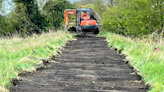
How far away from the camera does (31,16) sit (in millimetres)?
32406

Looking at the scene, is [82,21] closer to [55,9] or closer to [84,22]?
[84,22]

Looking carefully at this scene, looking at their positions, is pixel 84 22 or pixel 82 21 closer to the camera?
pixel 84 22

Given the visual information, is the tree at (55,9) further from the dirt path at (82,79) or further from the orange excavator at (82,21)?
the dirt path at (82,79)

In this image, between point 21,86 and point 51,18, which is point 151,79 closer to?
point 21,86

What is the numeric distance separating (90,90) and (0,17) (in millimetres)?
32756

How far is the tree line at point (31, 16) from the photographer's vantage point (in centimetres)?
3135

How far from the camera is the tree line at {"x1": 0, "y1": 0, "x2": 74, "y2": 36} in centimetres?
3135

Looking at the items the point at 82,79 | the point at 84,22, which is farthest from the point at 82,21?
the point at 82,79

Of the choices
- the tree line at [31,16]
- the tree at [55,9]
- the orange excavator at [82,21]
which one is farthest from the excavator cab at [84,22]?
the tree at [55,9]

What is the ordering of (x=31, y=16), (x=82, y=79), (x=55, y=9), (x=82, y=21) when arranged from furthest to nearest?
(x=55, y=9) → (x=31, y=16) → (x=82, y=21) → (x=82, y=79)

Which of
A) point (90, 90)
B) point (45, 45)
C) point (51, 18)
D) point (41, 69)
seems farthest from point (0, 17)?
point (90, 90)

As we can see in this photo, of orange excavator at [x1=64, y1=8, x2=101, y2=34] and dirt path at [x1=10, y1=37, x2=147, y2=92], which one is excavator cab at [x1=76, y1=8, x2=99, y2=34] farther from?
dirt path at [x1=10, y1=37, x2=147, y2=92]

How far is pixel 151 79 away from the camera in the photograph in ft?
12.8

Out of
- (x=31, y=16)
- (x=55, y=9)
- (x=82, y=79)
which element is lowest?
(x=82, y=79)
